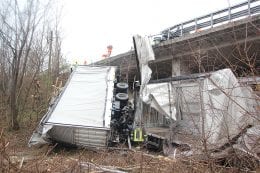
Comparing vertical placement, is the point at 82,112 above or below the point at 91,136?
above

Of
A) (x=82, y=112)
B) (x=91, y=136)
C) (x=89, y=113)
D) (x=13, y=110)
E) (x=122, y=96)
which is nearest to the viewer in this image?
(x=91, y=136)

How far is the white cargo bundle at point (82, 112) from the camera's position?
10383 mm

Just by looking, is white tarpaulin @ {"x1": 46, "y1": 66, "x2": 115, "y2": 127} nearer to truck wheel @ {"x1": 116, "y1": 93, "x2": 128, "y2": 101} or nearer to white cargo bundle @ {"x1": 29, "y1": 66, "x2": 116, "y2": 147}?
white cargo bundle @ {"x1": 29, "y1": 66, "x2": 116, "y2": 147}

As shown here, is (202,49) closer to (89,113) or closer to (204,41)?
(204,41)

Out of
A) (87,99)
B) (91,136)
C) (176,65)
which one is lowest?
(91,136)

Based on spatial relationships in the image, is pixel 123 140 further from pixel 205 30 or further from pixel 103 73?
pixel 205 30

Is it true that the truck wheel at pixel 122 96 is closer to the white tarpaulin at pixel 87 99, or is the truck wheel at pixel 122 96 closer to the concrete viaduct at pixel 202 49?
the white tarpaulin at pixel 87 99

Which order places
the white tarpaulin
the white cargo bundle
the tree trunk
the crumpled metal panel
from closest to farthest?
the crumpled metal panel → the white cargo bundle → the white tarpaulin → the tree trunk

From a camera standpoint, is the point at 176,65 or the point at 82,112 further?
the point at 176,65

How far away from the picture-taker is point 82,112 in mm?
11203

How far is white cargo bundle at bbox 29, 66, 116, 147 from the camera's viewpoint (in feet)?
34.1

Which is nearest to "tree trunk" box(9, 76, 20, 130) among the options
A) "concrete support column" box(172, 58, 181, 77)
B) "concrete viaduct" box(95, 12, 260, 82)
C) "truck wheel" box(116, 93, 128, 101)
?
"concrete viaduct" box(95, 12, 260, 82)

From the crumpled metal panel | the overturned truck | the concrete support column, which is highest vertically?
the concrete support column

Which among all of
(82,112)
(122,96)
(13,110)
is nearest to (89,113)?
(82,112)
